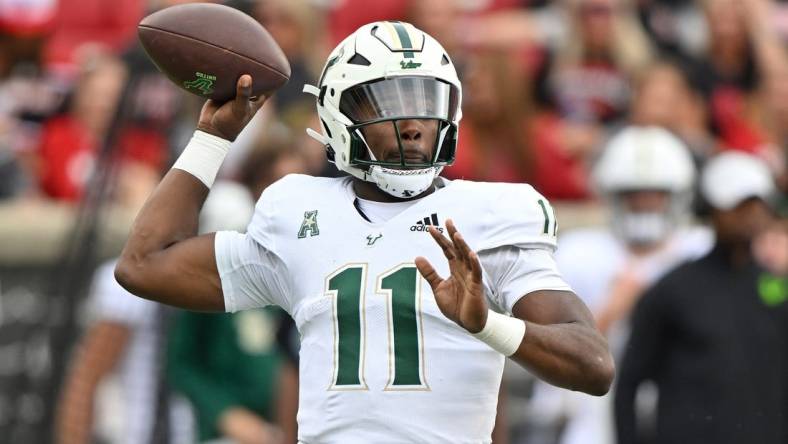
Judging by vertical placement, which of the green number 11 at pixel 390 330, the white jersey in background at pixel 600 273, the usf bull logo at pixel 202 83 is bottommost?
the white jersey in background at pixel 600 273

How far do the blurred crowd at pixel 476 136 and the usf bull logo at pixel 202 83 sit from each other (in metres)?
2.80

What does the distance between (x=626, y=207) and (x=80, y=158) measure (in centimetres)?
316

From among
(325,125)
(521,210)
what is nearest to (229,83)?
(325,125)

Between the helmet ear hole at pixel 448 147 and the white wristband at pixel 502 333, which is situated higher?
the helmet ear hole at pixel 448 147

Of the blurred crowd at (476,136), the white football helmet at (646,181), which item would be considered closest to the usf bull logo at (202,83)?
the blurred crowd at (476,136)

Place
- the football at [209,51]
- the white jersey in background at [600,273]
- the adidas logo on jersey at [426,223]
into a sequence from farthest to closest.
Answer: the white jersey in background at [600,273]
the football at [209,51]
the adidas logo on jersey at [426,223]

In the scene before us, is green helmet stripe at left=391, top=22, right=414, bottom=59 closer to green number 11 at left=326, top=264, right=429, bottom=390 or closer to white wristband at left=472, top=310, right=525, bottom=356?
green number 11 at left=326, top=264, right=429, bottom=390

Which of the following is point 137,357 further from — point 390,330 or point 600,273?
point 390,330

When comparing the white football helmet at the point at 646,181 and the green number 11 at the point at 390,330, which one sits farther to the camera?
the white football helmet at the point at 646,181

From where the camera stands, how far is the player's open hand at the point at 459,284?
3.84 meters

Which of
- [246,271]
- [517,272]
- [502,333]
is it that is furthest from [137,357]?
[502,333]

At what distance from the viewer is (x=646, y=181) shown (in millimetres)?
8336

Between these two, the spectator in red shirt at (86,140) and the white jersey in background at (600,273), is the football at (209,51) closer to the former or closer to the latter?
the white jersey in background at (600,273)

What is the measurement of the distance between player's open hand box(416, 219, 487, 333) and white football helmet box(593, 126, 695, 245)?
441 centimetres
